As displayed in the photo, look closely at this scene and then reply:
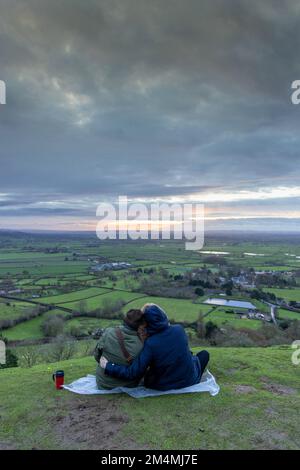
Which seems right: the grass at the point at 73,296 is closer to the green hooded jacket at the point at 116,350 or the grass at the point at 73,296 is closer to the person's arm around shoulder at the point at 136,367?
the green hooded jacket at the point at 116,350

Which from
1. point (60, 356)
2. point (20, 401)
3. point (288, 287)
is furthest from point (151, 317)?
point (288, 287)

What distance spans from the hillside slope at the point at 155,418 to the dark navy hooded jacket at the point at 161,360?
0.33m

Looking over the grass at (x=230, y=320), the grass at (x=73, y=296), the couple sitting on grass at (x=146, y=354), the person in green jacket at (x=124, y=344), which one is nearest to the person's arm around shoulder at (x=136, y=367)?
the couple sitting on grass at (x=146, y=354)

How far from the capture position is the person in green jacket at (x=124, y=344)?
19.0 ft

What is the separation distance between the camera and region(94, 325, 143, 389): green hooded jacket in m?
5.79

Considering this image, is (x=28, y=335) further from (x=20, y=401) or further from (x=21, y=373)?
(x=20, y=401)

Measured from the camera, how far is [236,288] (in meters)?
49.0

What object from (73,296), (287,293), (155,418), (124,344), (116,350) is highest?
(124,344)

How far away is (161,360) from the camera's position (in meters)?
5.71

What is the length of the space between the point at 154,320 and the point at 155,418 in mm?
1601

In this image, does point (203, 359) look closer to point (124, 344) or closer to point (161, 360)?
point (161, 360)

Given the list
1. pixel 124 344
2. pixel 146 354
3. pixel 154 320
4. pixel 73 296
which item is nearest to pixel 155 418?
pixel 146 354

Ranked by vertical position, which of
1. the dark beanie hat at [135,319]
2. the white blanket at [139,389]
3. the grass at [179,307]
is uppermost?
the dark beanie hat at [135,319]
